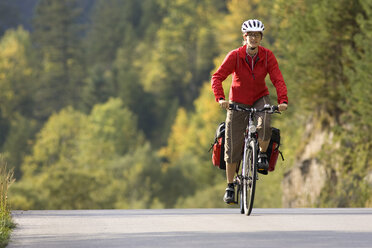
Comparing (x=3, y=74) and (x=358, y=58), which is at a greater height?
(x=3, y=74)

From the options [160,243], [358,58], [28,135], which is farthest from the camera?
[28,135]

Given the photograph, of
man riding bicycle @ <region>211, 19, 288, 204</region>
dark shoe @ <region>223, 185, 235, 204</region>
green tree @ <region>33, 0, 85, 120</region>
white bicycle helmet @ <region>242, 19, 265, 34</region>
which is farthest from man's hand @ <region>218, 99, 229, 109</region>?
green tree @ <region>33, 0, 85, 120</region>

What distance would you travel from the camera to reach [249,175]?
41.1 feet

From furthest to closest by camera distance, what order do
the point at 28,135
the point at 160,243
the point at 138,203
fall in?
the point at 28,135 < the point at 138,203 < the point at 160,243

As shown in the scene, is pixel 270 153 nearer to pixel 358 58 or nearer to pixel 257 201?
pixel 358 58

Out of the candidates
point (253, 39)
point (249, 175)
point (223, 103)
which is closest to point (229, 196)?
point (249, 175)

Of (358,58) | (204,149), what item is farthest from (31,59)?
(358,58)

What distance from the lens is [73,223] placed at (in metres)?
11.6

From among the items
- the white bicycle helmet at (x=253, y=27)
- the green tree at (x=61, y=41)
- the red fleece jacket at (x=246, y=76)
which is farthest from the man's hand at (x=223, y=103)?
the green tree at (x=61, y=41)

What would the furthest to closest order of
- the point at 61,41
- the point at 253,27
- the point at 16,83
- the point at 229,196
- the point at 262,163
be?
the point at 61,41 → the point at 16,83 → the point at 229,196 → the point at 262,163 → the point at 253,27

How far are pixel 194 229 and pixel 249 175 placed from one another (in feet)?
6.82

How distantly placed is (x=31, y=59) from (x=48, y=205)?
266 ft

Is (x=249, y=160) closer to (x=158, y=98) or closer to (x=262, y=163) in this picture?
(x=262, y=163)

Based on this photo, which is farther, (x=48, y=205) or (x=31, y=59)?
(x=31, y=59)
